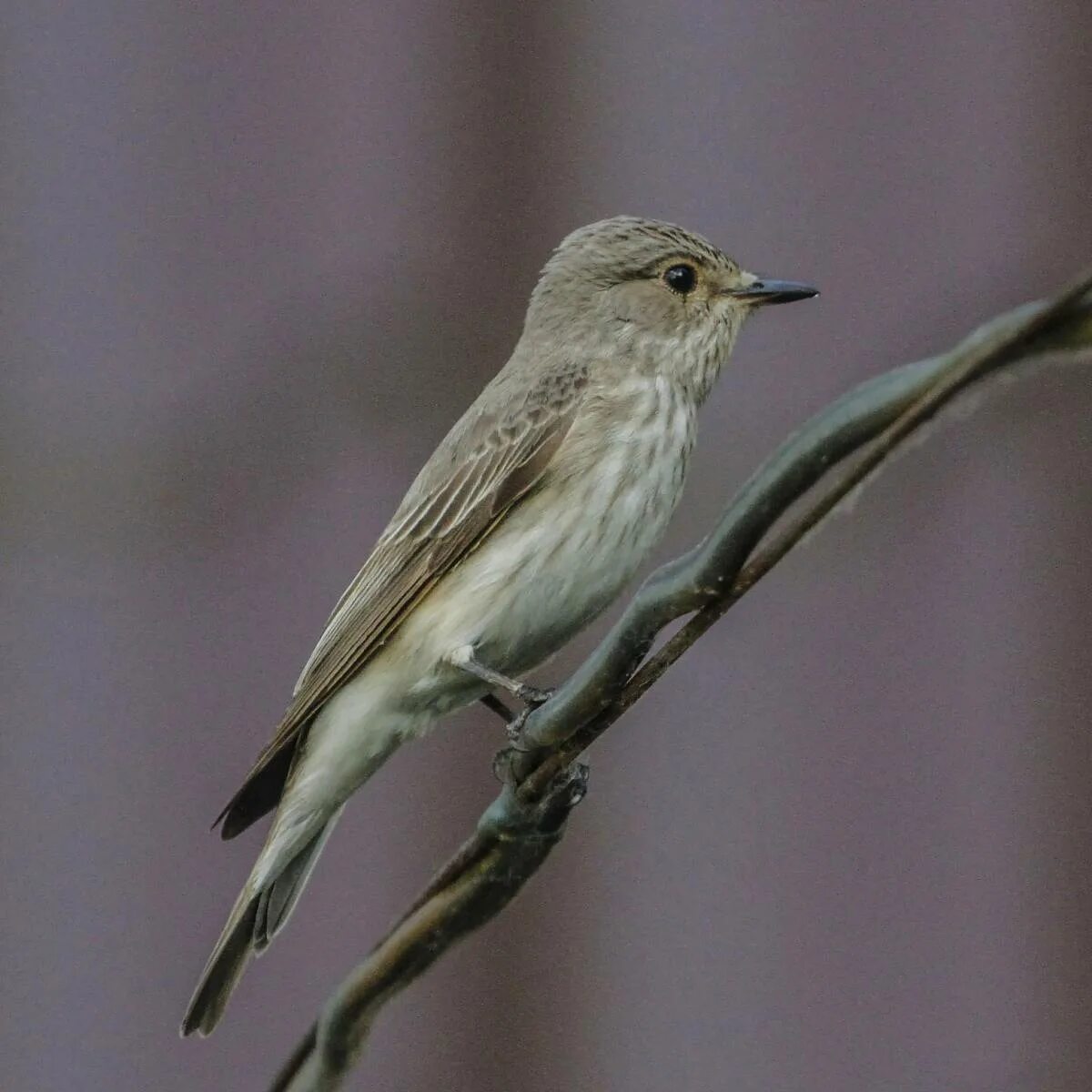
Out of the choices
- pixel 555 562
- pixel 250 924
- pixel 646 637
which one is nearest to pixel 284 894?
pixel 250 924

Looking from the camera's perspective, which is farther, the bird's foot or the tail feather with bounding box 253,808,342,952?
the tail feather with bounding box 253,808,342,952

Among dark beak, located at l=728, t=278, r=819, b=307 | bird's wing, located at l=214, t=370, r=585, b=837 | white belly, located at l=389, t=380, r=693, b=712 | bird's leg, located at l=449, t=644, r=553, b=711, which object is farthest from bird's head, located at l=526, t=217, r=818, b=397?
bird's leg, located at l=449, t=644, r=553, b=711

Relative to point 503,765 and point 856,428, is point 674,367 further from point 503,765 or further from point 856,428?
point 856,428

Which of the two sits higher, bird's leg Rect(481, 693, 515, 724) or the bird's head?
the bird's head

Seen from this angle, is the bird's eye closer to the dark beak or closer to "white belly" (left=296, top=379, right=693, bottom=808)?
the dark beak

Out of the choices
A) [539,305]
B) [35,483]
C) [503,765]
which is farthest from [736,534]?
[35,483]

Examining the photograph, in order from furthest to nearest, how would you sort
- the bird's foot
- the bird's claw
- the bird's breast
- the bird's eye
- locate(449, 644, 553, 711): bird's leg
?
the bird's eye, the bird's breast, locate(449, 644, 553, 711): bird's leg, the bird's claw, the bird's foot
